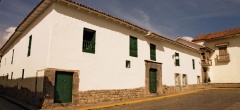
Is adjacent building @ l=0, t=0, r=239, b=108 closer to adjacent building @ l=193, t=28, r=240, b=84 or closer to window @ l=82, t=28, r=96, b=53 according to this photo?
window @ l=82, t=28, r=96, b=53

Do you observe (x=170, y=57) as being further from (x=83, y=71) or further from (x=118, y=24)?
(x=83, y=71)

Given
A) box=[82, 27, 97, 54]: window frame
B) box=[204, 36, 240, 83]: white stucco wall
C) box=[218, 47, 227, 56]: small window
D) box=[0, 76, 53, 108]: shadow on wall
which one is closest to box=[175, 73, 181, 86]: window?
box=[204, 36, 240, 83]: white stucco wall

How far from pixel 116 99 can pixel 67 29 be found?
5.39 metres

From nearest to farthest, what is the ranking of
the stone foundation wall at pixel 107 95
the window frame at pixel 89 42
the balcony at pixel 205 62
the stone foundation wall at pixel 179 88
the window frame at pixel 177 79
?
the stone foundation wall at pixel 107 95, the window frame at pixel 89 42, the stone foundation wall at pixel 179 88, the window frame at pixel 177 79, the balcony at pixel 205 62

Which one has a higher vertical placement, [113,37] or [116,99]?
[113,37]

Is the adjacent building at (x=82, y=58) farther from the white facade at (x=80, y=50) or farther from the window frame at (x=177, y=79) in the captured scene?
the window frame at (x=177, y=79)

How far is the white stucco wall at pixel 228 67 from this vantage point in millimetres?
23891

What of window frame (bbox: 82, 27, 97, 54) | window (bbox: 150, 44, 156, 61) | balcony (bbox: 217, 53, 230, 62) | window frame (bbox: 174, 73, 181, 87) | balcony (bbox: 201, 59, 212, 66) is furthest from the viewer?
balcony (bbox: 217, 53, 230, 62)

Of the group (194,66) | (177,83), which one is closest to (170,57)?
(177,83)

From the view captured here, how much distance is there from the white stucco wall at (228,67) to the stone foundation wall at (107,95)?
53.3 ft

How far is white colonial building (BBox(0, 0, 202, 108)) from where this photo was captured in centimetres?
943

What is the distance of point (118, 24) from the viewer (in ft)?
42.9

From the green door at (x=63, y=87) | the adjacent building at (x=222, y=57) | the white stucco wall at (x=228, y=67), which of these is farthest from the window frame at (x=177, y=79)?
the green door at (x=63, y=87)

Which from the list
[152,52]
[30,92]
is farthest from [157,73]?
[30,92]
